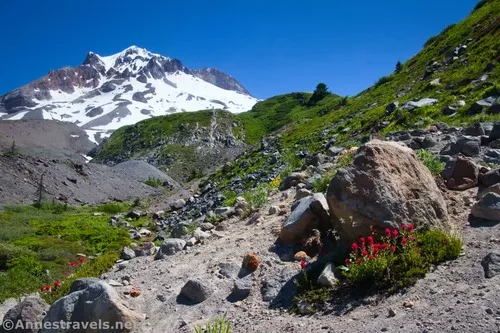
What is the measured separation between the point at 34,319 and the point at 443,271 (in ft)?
26.7

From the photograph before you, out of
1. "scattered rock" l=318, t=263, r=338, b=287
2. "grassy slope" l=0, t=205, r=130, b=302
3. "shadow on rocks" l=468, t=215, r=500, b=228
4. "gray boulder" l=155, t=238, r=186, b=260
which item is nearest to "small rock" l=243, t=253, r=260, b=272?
"scattered rock" l=318, t=263, r=338, b=287

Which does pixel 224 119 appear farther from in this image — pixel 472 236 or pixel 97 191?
pixel 472 236

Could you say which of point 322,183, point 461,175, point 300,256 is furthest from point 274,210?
point 461,175

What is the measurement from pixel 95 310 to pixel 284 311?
3566mm

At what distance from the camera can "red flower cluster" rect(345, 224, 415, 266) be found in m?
6.84

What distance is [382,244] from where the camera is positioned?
699cm

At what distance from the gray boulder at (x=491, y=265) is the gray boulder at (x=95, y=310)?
20.7 feet

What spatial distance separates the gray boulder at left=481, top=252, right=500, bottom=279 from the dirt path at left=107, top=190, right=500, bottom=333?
9 cm

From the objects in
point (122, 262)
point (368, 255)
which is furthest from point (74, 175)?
point (368, 255)

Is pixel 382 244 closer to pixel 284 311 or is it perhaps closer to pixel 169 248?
pixel 284 311

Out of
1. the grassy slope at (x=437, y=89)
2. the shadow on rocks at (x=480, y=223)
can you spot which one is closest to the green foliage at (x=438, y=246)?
the shadow on rocks at (x=480, y=223)

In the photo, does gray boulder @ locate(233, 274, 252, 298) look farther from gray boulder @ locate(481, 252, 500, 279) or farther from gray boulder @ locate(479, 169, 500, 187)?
gray boulder @ locate(479, 169, 500, 187)

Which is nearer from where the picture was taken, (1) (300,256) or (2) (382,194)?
(2) (382,194)

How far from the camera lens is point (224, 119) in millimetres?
139625
